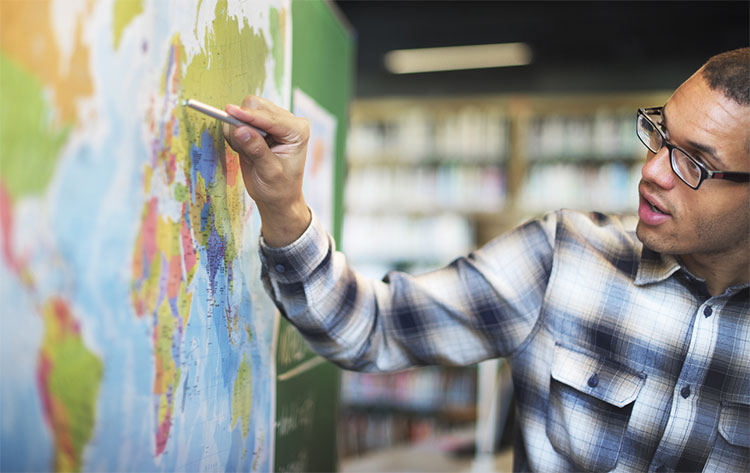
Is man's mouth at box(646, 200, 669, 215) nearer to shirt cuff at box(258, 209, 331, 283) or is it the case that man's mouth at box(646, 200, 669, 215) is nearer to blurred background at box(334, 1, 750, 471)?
shirt cuff at box(258, 209, 331, 283)

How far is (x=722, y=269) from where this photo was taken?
1.02 meters

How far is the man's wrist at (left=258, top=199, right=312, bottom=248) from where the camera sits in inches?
34.4

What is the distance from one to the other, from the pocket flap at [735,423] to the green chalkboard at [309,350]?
0.71m

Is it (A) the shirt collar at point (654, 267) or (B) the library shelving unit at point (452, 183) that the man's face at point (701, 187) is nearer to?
(A) the shirt collar at point (654, 267)

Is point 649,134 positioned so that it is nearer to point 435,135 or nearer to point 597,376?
point 597,376

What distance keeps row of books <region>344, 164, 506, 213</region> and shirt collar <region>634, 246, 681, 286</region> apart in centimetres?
360

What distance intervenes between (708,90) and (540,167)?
3.75m

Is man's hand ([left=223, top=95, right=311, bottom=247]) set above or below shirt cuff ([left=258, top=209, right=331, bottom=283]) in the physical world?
above

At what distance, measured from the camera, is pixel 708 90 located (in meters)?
0.94

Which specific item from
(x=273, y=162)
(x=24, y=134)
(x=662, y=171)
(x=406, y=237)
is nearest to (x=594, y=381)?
(x=662, y=171)

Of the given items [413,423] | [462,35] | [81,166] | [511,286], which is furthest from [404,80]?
[81,166]

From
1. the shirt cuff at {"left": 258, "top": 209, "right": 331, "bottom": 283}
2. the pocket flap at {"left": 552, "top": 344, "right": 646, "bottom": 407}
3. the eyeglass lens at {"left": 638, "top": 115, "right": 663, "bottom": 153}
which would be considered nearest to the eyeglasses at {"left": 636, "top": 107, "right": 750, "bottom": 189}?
the eyeglass lens at {"left": 638, "top": 115, "right": 663, "bottom": 153}

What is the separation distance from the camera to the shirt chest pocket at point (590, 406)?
1042mm

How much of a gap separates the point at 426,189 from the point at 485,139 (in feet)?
1.86
